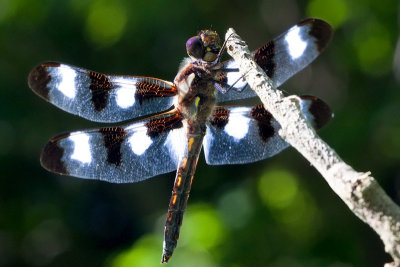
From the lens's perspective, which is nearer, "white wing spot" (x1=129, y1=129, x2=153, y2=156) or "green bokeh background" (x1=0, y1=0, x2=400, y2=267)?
"white wing spot" (x1=129, y1=129, x2=153, y2=156)

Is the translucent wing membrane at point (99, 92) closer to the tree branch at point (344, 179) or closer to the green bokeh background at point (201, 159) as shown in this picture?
the green bokeh background at point (201, 159)

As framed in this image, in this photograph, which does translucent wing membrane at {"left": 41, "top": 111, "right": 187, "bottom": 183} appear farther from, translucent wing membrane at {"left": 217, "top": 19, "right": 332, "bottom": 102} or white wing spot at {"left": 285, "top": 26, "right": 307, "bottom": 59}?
white wing spot at {"left": 285, "top": 26, "right": 307, "bottom": 59}

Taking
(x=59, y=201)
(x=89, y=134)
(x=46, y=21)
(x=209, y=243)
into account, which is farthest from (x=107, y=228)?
(x=89, y=134)

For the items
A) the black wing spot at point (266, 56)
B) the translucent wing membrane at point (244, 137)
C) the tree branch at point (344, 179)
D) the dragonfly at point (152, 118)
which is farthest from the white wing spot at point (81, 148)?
the tree branch at point (344, 179)

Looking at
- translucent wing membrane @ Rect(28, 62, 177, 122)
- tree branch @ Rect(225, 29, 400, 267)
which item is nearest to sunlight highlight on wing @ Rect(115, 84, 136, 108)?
translucent wing membrane @ Rect(28, 62, 177, 122)

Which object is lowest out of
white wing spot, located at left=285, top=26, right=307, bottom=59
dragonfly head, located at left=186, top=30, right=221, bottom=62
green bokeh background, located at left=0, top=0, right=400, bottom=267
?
green bokeh background, located at left=0, top=0, right=400, bottom=267

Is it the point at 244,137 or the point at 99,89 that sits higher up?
the point at 99,89

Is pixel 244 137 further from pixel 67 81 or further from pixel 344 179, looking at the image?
pixel 344 179

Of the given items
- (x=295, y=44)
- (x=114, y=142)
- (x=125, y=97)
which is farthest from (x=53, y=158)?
(x=295, y=44)
